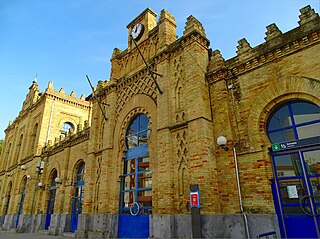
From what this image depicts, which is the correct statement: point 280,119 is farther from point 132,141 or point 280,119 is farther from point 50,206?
point 50,206

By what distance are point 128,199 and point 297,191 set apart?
720 centimetres

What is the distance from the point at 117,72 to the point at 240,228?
1084 centimetres

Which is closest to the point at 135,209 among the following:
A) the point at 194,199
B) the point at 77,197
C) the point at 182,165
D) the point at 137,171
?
the point at 137,171

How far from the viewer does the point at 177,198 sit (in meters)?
8.62

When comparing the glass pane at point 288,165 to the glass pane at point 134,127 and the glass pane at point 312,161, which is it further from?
the glass pane at point 134,127

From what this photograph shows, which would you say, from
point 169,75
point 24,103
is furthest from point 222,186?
point 24,103

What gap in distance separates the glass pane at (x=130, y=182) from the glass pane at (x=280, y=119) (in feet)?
21.2

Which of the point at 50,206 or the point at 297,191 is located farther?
the point at 50,206

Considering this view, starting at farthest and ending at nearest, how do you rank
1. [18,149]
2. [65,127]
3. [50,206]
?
[18,149] → [65,127] → [50,206]

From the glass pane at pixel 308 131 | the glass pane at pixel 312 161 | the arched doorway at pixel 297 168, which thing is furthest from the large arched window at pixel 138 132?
the glass pane at pixel 312 161

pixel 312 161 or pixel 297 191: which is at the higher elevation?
pixel 312 161

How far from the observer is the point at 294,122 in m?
7.44

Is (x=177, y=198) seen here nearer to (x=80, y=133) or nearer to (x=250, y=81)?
(x=250, y=81)

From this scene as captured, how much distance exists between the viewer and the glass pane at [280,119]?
7.61 metres
